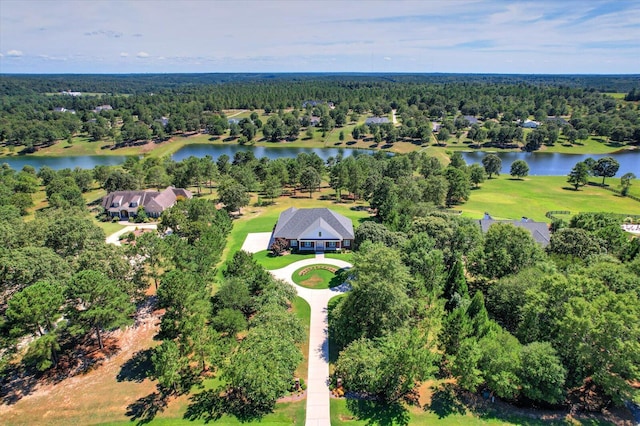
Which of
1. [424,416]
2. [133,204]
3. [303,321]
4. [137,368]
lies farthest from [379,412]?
[133,204]

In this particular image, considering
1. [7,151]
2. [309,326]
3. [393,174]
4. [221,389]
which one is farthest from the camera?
[7,151]

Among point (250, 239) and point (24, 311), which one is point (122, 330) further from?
point (250, 239)

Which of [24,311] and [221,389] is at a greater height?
[24,311]

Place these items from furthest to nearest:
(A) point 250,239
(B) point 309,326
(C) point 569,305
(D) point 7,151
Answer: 1. (D) point 7,151
2. (A) point 250,239
3. (B) point 309,326
4. (C) point 569,305

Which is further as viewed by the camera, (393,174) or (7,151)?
(7,151)

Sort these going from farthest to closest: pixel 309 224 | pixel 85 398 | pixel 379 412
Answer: pixel 309 224, pixel 85 398, pixel 379 412

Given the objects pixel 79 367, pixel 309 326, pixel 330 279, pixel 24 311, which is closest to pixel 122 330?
pixel 79 367

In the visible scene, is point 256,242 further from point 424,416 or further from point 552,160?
point 552,160
